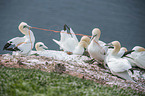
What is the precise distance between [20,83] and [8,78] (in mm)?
391

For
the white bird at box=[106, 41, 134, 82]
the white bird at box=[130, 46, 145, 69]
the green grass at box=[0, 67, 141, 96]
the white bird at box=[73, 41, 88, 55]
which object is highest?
the white bird at box=[73, 41, 88, 55]

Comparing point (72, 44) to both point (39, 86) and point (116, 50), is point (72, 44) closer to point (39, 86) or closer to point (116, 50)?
point (116, 50)

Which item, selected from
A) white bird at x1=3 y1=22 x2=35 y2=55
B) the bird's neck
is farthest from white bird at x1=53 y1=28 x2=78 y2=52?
the bird's neck

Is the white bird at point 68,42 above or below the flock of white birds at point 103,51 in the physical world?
above

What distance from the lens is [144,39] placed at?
29.5 ft

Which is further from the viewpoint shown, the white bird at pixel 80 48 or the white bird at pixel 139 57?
the white bird at pixel 80 48

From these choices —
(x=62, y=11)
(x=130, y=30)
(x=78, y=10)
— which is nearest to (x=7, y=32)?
(x=62, y=11)

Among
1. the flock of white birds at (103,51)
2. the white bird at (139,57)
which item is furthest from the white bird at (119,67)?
the white bird at (139,57)

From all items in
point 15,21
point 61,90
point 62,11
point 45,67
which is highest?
point 62,11

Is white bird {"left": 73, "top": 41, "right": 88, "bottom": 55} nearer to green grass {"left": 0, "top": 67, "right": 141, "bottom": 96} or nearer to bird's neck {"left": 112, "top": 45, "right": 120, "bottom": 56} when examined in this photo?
bird's neck {"left": 112, "top": 45, "right": 120, "bottom": 56}

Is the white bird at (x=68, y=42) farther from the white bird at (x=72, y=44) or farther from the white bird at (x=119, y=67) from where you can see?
the white bird at (x=119, y=67)

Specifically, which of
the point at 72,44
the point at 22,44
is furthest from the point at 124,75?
the point at 22,44

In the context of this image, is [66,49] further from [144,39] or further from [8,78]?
[144,39]

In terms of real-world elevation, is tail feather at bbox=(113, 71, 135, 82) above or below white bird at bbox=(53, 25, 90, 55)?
below
